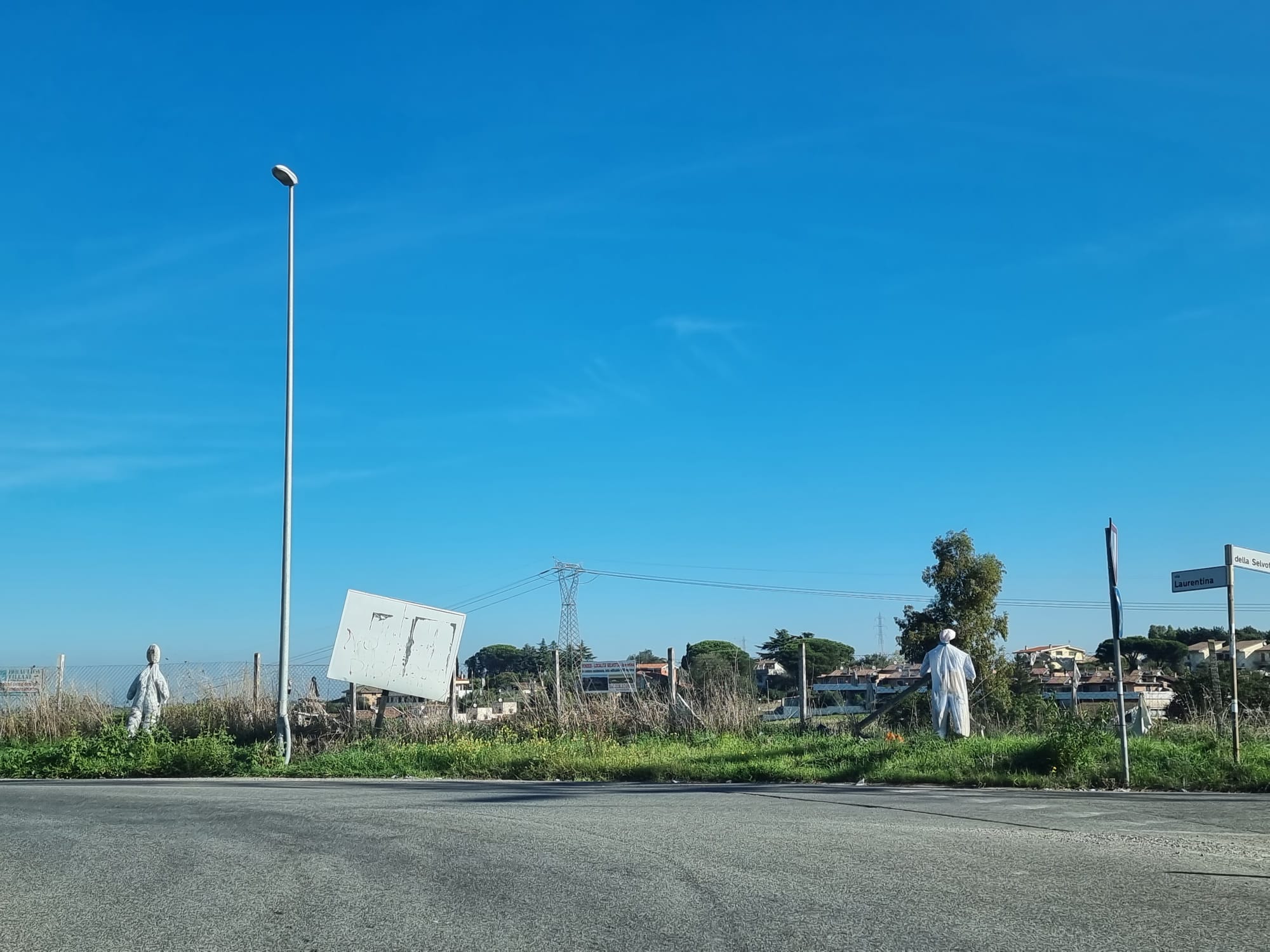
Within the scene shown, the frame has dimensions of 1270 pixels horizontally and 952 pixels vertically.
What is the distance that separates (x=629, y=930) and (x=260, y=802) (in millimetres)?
7220

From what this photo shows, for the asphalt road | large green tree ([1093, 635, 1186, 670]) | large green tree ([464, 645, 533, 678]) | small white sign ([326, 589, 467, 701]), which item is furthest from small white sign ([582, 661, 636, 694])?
large green tree ([464, 645, 533, 678])

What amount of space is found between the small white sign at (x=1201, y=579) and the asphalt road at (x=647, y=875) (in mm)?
3024

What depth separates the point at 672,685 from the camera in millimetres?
20797

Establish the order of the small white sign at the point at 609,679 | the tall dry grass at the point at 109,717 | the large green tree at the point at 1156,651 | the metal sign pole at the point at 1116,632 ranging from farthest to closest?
the large green tree at the point at 1156,651, the tall dry grass at the point at 109,717, the small white sign at the point at 609,679, the metal sign pole at the point at 1116,632

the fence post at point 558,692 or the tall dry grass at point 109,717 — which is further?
the tall dry grass at point 109,717

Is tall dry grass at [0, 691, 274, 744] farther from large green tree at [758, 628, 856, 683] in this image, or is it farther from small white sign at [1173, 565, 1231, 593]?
large green tree at [758, 628, 856, 683]

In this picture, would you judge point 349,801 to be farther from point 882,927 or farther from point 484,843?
point 882,927

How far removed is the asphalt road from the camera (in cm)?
586

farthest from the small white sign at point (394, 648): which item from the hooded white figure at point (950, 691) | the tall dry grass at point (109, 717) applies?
the hooded white figure at point (950, 691)

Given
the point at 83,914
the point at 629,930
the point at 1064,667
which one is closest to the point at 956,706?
the point at 629,930

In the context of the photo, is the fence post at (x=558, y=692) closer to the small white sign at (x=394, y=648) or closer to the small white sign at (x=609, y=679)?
the small white sign at (x=609, y=679)

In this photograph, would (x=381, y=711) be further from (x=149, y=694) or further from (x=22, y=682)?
(x=22, y=682)

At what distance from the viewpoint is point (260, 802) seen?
11914 millimetres

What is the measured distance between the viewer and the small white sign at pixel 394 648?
76.7 feet
